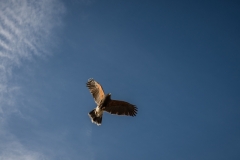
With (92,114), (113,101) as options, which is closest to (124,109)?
(113,101)

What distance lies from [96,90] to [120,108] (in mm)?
1702

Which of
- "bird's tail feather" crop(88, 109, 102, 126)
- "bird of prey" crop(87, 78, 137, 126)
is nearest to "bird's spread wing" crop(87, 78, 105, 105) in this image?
"bird of prey" crop(87, 78, 137, 126)

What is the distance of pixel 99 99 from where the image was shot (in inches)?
459

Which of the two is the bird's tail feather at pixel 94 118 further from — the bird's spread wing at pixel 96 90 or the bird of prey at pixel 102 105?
the bird's spread wing at pixel 96 90

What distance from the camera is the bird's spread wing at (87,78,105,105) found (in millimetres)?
11523

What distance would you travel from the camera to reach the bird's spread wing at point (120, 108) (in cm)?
1154

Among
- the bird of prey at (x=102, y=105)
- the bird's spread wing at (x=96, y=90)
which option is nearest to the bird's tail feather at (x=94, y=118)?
the bird of prey at (x=102, y=105)

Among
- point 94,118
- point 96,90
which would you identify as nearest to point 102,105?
point 94,118

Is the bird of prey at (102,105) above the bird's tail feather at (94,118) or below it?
above

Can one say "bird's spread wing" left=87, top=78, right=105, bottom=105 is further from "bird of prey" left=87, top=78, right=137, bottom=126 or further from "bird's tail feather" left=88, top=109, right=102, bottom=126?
"bird's tail feather" left=88, top=109, right=102, bottom=126

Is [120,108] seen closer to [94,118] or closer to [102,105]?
[102,105]

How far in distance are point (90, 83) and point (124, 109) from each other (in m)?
2.45

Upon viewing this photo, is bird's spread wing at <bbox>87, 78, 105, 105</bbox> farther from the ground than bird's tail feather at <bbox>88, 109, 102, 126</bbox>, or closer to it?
farther from the ground

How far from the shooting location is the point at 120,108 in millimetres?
11953
